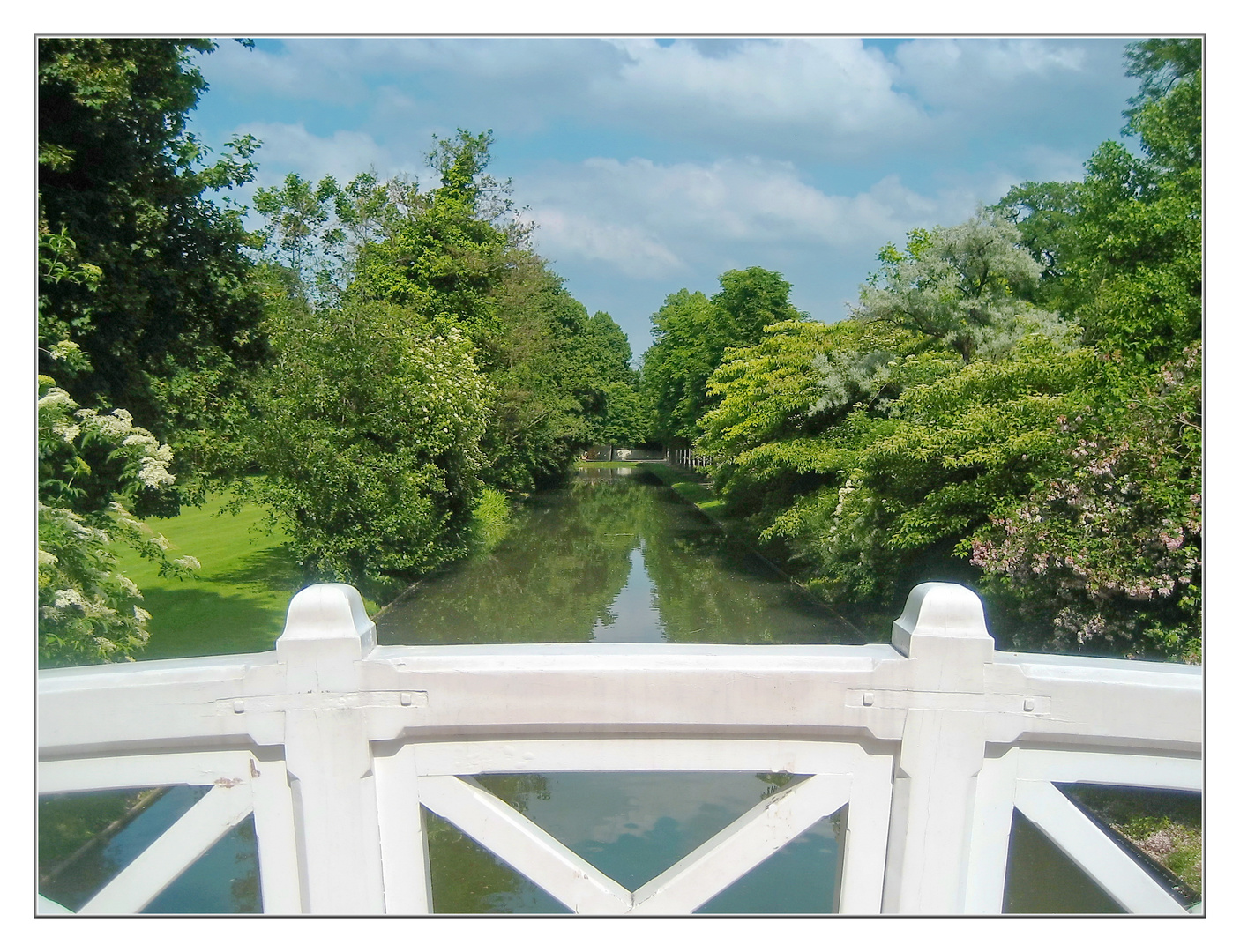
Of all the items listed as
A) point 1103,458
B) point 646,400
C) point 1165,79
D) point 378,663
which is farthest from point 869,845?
point 646,400

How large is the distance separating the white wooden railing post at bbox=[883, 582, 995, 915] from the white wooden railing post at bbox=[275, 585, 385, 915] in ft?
3.85

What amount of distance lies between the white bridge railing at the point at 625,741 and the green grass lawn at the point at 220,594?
7.52 meters

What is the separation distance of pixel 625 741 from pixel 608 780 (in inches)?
312

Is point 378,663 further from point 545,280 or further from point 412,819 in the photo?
point 545,280

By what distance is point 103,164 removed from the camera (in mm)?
9625

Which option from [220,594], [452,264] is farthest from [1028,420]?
[452,264]

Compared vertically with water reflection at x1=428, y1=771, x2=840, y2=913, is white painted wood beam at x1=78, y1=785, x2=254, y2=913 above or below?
above

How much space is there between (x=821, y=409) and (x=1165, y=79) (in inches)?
460

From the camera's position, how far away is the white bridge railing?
6.68ft

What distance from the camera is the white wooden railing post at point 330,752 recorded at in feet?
6.62

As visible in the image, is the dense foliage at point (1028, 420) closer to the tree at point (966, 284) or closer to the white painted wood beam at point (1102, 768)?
the tree at point (966, 284)

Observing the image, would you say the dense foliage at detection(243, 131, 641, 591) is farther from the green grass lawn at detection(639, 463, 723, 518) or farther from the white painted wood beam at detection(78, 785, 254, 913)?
the white painted wood beam at detection(78, 785, 254, 913)

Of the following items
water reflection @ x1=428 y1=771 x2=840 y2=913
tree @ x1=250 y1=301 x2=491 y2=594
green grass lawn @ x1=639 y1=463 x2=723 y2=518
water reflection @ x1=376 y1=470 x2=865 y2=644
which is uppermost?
tree @ x1=250 y1=301 x2=491 y2=594

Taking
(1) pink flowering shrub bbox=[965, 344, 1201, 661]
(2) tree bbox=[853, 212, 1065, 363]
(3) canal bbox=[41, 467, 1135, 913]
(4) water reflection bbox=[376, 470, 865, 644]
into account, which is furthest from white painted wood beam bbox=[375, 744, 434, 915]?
(2) tree bbox=[853, 212, 1065, 363]
